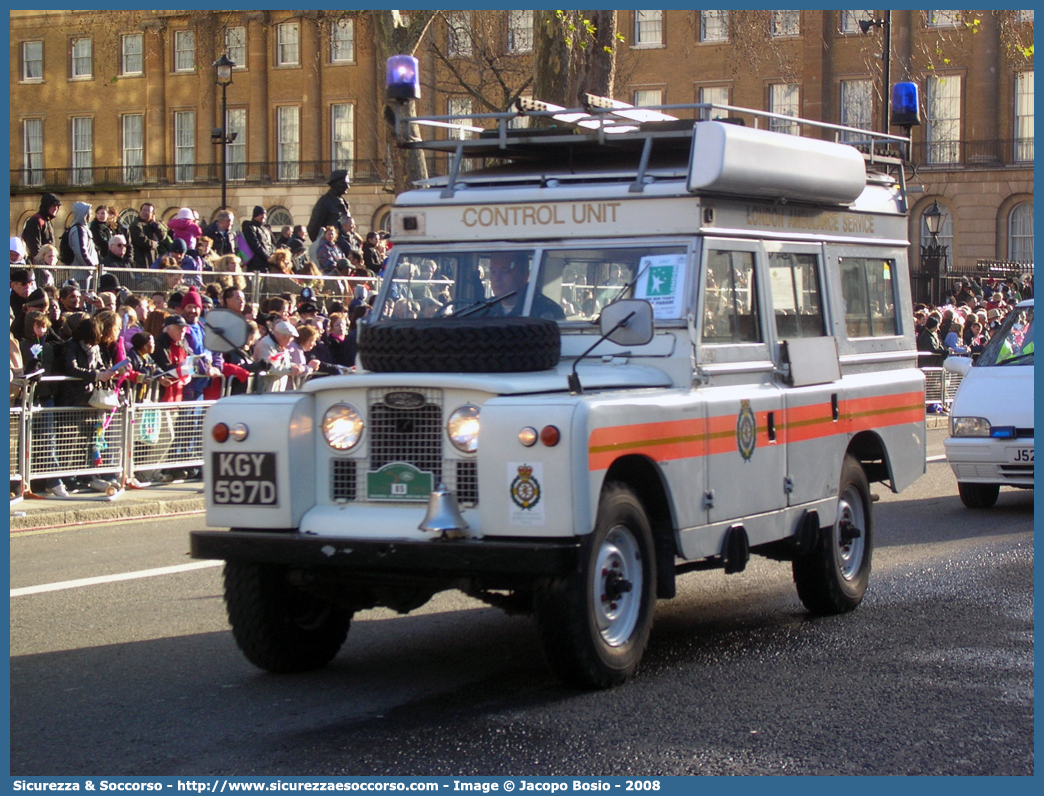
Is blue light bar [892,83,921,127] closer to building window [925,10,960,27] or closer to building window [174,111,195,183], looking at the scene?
building window [925,10,960,27]

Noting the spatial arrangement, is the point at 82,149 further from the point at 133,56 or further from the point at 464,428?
the point at 464,428

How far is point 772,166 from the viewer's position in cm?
851

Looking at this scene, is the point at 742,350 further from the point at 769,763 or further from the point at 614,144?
the point at 769,763

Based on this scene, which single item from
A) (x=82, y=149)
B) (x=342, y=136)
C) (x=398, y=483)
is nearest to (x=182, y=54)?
(x=82, y=149)

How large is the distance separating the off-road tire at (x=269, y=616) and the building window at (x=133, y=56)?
65.7 meters

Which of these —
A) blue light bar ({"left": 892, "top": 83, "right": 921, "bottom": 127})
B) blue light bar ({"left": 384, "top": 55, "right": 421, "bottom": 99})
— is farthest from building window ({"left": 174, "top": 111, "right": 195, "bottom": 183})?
blue light bar ({"left": 384, "top": 55, "right": 421, "bottom": 99})

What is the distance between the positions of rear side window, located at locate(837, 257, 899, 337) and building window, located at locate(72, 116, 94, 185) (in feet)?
215

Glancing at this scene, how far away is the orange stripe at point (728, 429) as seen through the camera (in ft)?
22.8

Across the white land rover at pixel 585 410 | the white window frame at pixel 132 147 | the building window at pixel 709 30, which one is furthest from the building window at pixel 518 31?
the white land rover at pixel 585 410

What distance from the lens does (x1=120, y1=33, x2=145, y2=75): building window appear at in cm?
6938

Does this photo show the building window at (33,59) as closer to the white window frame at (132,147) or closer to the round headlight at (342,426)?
the white window frame at (132,147)

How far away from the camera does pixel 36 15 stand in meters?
70.3

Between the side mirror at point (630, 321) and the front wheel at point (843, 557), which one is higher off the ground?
the side mirror at point (630, 321)

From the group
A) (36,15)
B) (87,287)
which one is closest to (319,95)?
(36,15)
